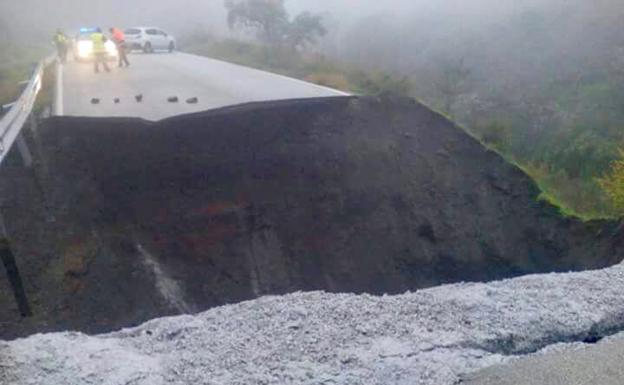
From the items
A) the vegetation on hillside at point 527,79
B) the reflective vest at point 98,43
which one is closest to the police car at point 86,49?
the reflective vest at point 98,43

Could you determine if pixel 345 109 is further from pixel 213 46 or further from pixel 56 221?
pixel 213 46

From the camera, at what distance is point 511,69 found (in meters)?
28.5

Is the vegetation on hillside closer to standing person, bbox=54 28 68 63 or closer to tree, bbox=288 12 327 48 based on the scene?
tree, bbox=288 12 327 48

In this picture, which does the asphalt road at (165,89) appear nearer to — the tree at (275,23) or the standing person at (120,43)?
the standing person at (120,43)

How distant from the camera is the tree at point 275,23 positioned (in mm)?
41656

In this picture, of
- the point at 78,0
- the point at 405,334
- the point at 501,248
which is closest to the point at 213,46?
the point at 501,248

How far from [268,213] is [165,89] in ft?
34.0

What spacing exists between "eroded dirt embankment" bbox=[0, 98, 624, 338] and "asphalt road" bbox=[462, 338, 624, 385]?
16.7 feet

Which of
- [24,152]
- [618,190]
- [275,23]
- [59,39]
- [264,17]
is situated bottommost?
[275,23]

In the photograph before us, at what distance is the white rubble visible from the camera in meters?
5.36

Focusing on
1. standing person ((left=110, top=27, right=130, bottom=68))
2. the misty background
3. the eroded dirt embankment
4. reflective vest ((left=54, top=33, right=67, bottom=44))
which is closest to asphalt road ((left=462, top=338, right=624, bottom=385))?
the eroded dirt embankment

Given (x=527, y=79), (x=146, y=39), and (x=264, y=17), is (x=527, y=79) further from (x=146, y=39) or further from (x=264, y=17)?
(x=264, y=17)

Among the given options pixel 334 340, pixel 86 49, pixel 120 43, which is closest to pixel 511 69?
pixel 120 43

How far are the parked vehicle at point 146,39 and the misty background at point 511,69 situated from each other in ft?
8.20
